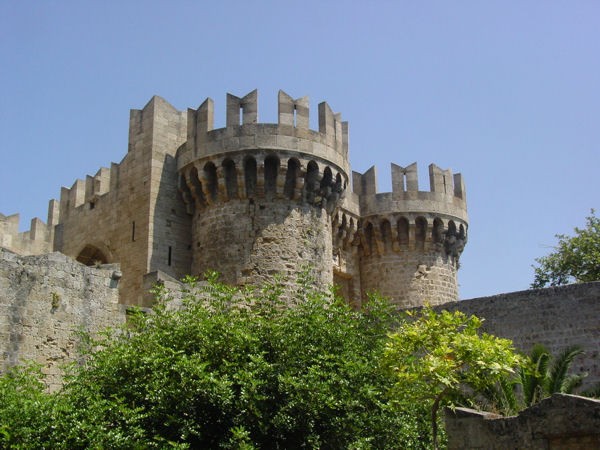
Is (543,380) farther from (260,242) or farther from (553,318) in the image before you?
(260,242)

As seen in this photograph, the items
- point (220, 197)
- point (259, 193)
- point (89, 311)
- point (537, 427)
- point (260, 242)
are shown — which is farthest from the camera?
point (220, 197)

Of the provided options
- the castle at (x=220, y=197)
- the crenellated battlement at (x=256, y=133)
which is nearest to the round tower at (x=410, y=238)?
the castle at (x=220, y=197)

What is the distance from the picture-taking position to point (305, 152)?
19406 millimetres

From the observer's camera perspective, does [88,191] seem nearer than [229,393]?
No

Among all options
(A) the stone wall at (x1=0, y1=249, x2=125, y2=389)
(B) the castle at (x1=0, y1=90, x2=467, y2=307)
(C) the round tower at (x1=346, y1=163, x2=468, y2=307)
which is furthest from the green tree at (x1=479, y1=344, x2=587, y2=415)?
(C) the round tower at (x1=346, y1=163, x2=468, y2=307)

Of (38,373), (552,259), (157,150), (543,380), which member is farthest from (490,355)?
(552,259)

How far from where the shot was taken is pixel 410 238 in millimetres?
24141

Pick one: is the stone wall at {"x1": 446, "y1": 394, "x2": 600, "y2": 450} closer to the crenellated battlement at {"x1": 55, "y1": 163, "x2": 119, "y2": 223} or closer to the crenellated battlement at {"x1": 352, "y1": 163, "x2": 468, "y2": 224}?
the crenellated battlement at {"x1": 55, "y1": 163, "x2": 119, "y2": 223}

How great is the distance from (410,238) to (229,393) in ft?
44.5

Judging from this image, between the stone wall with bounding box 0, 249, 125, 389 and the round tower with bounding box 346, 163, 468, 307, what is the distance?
11089 millimetres

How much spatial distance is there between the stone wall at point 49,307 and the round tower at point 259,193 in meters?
4.45

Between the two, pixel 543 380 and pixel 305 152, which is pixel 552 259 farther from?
pixel 543 380

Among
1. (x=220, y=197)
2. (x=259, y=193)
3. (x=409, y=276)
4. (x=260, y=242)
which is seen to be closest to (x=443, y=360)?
(x=260, y=242)

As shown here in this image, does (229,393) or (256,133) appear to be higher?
(256,133)
